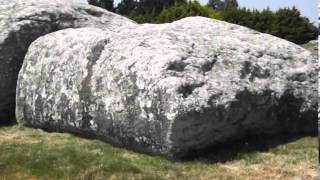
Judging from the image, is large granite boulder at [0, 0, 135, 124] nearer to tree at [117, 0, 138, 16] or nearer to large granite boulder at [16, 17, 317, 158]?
large granite boulder at [16, 17, 317, 158]

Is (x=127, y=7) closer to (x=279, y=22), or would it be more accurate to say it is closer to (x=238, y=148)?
(x=279, y=22)

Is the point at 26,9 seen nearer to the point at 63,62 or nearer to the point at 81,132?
the point at 63,62

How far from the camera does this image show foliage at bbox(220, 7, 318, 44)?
2381 centimetres

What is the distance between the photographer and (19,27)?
453 inches

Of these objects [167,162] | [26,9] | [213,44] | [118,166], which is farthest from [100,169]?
[26,9]

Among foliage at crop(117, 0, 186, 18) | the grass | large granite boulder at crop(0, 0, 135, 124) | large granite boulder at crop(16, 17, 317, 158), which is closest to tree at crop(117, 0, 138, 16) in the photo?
foliage at crop(117, 0, 186, 18)

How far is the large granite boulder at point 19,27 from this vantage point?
451 inches

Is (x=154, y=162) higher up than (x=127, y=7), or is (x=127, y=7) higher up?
(x=127, y=7)

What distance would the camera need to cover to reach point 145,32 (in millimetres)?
9680

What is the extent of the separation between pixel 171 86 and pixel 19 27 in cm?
446

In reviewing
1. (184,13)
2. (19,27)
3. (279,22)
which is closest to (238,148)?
(19,27)

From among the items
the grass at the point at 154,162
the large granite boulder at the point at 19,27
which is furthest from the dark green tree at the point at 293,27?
the grass at the point at 154,162

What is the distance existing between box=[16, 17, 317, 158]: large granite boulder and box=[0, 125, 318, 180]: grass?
0.73ft

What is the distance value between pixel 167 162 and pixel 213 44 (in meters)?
2.21
